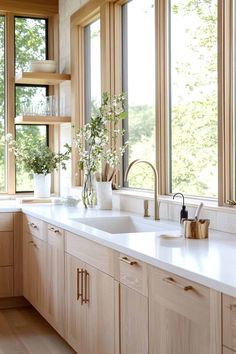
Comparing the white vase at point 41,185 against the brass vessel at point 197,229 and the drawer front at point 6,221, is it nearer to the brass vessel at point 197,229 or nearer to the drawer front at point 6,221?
the drawer front at point 6,221

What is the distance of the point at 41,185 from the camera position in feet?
17.3

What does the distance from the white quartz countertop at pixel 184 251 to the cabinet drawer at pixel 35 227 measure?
0.55 m

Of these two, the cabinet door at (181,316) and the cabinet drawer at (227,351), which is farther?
the cabinet door at (181,316)

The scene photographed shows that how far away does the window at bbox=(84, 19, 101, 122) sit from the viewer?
4.97m

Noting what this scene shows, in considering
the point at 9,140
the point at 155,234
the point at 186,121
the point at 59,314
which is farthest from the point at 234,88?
the point at 9,140

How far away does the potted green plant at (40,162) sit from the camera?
5.21 metres

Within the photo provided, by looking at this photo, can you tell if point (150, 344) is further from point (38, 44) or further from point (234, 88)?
point (38, 44)

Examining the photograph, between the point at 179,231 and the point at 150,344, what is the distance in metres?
0.79

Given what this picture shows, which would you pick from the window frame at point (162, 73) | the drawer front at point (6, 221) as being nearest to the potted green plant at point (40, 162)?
the window frame at point (162, 73)

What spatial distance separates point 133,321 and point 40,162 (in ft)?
9.67

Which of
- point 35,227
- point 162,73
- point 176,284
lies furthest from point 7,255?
point 176,284

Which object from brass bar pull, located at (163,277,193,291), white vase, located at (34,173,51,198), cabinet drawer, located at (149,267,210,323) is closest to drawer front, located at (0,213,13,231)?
white vase, located at (34,173,51,198)

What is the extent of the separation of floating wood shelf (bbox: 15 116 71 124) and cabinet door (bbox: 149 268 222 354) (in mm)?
3152

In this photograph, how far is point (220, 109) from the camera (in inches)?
117
